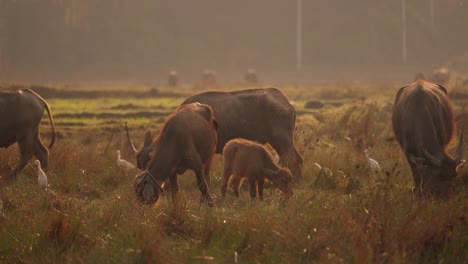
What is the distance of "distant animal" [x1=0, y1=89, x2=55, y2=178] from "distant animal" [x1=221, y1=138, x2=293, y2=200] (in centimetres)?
344

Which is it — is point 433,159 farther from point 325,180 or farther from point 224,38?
point 224,38

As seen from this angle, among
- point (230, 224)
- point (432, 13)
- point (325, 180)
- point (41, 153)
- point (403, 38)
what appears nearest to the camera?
point (230, 224)

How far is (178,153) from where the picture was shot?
862cm

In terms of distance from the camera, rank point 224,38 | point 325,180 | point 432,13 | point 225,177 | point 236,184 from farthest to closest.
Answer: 1. point 432,13
2. point 224,38
3. point 325,180
4. point 236,184
5. point 225,177

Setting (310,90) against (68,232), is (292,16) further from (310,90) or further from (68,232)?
(68,232)

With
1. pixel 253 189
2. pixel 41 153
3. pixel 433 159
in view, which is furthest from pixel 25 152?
pixel 433 159

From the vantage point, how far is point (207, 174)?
9.76 meters

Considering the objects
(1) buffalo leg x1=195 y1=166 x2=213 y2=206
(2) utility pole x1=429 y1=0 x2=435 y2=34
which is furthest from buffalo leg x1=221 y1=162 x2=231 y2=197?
(2) utility pole x1=429 y1=0 x2=435 y2=34

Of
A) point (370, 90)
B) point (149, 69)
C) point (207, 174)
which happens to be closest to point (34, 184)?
point (207, 174)

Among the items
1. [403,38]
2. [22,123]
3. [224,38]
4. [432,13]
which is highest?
[432,13]

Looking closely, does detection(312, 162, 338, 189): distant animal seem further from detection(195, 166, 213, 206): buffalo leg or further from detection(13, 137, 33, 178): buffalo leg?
detection(13, 137, 33, 178): buffalo leg

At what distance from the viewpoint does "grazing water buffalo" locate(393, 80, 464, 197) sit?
8062 millimetres

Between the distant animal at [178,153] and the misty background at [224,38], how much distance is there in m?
36.1

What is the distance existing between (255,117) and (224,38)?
1933 inches
